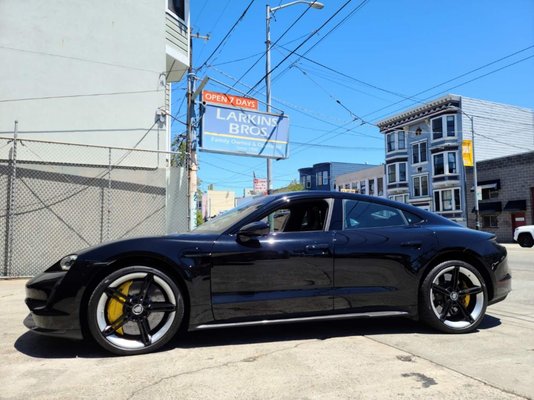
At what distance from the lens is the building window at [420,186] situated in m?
40.8

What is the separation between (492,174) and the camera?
105 ft

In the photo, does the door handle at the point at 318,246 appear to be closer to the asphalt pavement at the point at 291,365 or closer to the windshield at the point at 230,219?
the windshield at the point at 230,219

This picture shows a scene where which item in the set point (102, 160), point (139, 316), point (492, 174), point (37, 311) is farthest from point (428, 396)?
point (492, 174)

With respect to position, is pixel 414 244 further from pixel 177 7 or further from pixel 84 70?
pixel 177 7

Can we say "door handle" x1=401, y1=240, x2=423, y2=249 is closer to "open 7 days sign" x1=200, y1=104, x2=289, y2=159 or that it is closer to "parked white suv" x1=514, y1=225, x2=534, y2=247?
"open 7 days sign" x1=200, y1=104, x2=289, y2=159

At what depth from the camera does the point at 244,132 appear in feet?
Result: 45.4

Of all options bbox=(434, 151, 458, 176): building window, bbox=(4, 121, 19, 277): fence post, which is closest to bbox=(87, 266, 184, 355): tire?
bbox=(4, 121, 19, 277): fence post

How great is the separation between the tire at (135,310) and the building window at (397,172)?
4261cm

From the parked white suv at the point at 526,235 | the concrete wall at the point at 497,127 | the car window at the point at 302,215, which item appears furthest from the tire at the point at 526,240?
the car window at the point at 302,215

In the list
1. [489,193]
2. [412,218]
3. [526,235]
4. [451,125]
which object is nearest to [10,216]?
[412,218]

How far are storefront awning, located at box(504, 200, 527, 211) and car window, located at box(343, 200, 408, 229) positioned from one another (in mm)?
29417

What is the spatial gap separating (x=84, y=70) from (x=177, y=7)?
148 inches

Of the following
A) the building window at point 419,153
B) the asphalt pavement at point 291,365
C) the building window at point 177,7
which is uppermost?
the building window at point 419,153

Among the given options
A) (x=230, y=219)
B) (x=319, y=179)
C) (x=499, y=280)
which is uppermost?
(x=319, y=179)
